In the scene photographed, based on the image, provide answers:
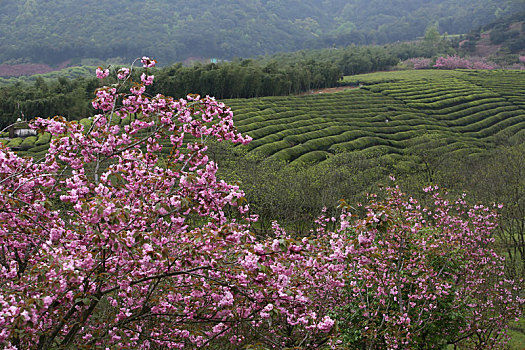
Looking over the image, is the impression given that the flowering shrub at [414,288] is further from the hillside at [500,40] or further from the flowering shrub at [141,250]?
the hillside at [500,40]

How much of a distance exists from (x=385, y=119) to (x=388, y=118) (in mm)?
943

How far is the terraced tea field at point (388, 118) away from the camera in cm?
5809

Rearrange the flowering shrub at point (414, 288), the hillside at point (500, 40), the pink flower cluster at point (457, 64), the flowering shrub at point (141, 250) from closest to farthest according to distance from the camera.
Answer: the flowering shrub at point (141, 250) < the flowering shrub at point (414, 288) < the pink flower cluster at point (457, 64) < the hillside at point (500, 40)

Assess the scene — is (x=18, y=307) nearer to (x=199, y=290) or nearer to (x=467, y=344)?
(x=199, y=290)

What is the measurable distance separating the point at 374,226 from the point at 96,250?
3.56 metres

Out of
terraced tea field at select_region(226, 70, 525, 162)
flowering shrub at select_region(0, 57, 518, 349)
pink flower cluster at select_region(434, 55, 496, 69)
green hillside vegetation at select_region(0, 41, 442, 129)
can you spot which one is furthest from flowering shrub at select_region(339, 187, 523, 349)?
pink flower cluster at select_region(434, 55, 496, 69)

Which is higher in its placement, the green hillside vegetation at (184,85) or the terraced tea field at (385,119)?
the green hillside vegetation at (184,85)

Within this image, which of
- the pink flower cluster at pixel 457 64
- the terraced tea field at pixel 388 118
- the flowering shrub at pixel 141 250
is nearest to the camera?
the flowering shrub at pixel 141 250

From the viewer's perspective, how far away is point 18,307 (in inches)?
178

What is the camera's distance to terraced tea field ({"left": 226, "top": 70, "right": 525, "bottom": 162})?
58.1 m

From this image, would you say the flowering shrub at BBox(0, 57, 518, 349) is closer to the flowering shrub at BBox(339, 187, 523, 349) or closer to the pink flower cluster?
the flowering shrub at BBox(339, 187, 523, 349)

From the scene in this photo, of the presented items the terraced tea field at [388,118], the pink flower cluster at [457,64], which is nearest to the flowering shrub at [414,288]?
the terraced tea field at [388,118]

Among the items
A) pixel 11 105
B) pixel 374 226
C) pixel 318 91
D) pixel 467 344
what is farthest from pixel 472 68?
pixel 374 226

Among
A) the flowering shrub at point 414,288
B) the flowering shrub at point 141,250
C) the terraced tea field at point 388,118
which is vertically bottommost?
the terraced tea field at point 388,118
